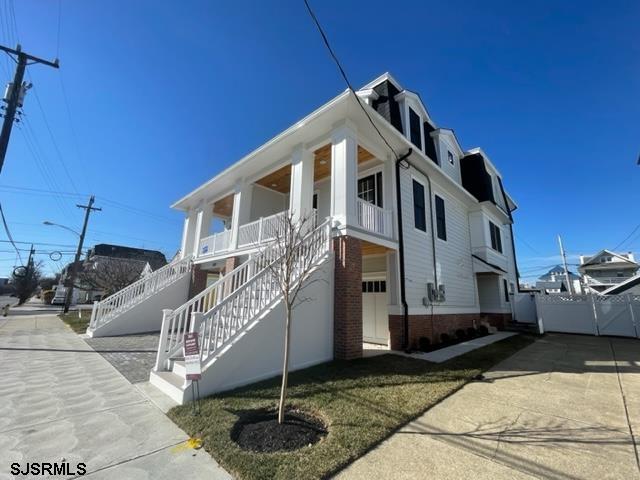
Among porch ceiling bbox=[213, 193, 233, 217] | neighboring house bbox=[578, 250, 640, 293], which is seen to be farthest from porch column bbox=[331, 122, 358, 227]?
neighboring house bbox=[578, 250, 640, 293]

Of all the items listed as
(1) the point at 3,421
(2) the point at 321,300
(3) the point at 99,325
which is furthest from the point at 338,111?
(3) the point at 99,325

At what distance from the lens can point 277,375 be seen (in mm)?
5391

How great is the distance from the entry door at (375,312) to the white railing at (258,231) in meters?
4.14

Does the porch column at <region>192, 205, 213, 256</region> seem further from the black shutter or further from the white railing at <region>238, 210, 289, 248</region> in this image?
the black shutter

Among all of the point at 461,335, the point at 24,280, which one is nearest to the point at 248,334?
the point at 461,335

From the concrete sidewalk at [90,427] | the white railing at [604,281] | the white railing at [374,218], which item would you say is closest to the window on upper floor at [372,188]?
the white railing at [374,218]

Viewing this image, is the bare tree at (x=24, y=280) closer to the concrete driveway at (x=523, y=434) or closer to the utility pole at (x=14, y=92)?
the utility pole at (x=14, y=92)

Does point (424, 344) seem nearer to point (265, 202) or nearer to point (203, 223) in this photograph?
point (265, 202)

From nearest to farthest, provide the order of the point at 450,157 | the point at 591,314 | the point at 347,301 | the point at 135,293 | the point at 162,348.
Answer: the point at 162,348 < the point at 347,301 < the point at 135,293 < the point at 591,314 < the point at 450,157

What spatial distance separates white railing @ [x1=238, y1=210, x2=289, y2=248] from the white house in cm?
6

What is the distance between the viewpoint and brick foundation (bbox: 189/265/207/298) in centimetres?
1333

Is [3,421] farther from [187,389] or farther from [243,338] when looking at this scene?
[243,338]

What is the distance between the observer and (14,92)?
796 cm

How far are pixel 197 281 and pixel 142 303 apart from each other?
108 inches
